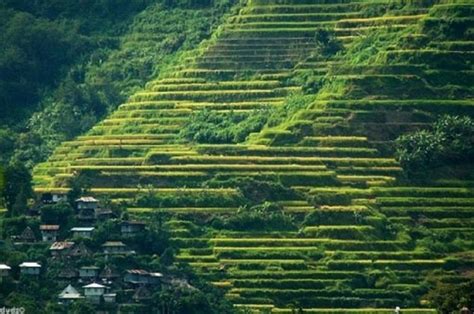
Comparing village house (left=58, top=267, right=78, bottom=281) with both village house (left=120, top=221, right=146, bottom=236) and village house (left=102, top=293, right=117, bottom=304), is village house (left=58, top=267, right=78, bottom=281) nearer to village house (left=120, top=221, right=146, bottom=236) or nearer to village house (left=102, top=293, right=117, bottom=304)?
village house (left=102, top=293, right=117, bottom=304)

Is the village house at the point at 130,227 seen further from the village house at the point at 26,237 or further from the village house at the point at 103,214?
the village house at the point at 26,237

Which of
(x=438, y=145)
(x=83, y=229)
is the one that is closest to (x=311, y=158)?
(x=438, y=145)

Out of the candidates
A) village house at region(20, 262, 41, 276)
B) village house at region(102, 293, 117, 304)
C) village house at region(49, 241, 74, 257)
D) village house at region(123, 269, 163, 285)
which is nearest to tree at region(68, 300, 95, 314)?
village house at region(102, 293, 117, 304)

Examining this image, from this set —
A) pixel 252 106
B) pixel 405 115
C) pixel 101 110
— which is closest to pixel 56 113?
pixel 101 110

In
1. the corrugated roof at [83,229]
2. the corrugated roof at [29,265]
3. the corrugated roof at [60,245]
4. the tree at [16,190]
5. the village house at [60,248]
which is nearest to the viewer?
the corrugated roof at [29,265]

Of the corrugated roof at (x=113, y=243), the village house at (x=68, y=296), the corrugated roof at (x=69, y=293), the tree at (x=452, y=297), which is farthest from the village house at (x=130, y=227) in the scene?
the tree at (x=452, y=297)
